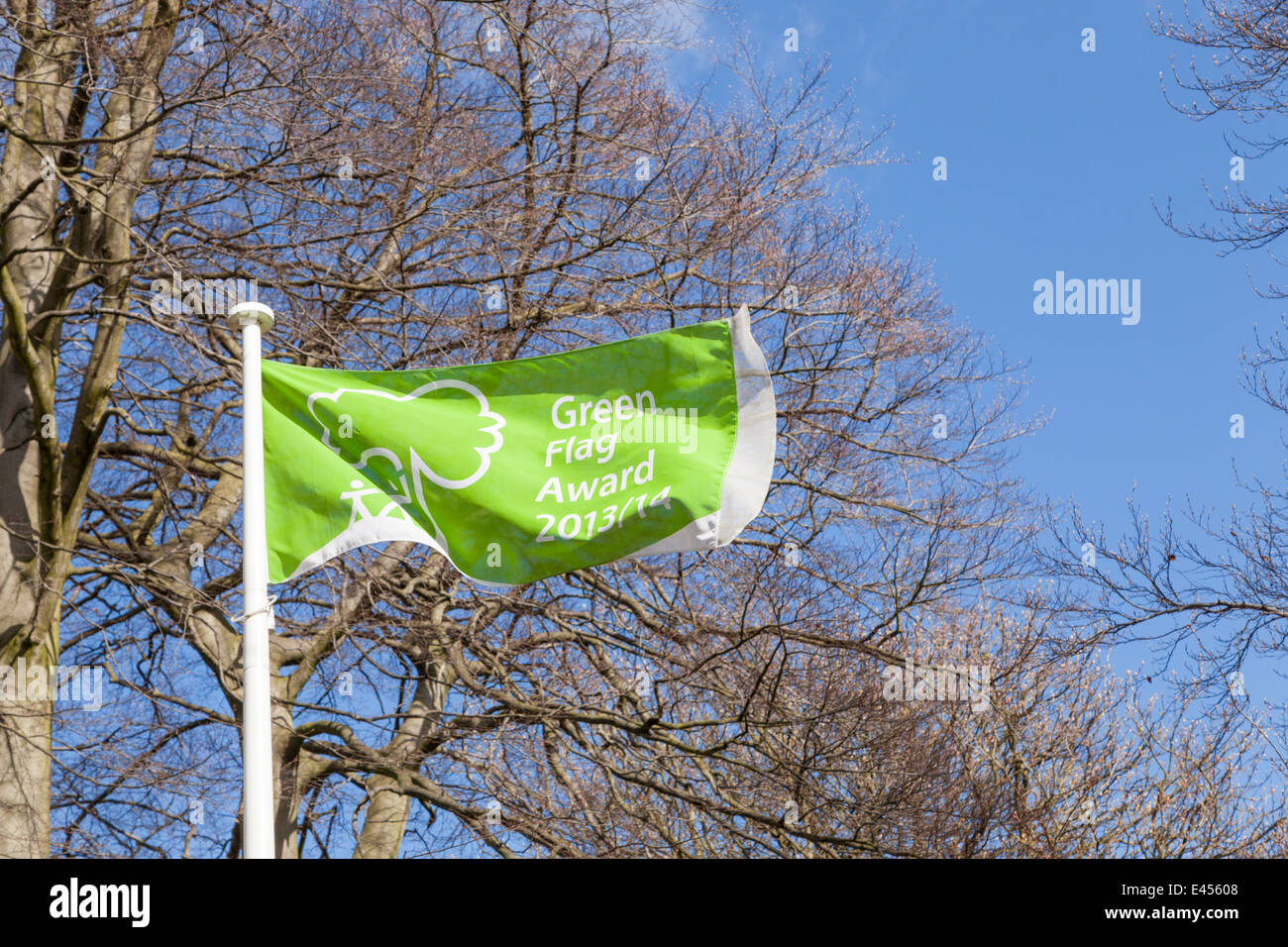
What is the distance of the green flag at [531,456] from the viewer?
18.3ft

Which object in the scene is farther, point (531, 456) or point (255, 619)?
point (531, 456)

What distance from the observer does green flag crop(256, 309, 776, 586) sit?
558 centimetres

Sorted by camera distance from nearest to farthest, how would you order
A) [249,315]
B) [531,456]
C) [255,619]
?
1. [255,619]
2. [249,315]
3. [531,456]

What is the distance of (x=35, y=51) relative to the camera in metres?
7.80

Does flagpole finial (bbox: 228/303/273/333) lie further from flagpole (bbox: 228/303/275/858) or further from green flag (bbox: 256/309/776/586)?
green flag (bbox: 256/309/776/586)

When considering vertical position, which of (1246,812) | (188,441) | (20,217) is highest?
(20,217)

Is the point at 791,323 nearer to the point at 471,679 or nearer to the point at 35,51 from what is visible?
the point at 471,679

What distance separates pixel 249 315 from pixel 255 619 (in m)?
1.20

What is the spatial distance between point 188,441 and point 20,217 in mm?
1965

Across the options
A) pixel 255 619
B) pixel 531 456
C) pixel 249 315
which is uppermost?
pixel 249 315

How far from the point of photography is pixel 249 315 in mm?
5496

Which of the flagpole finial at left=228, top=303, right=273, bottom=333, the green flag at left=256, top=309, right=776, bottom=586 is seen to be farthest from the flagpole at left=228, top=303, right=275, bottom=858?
the green flag at left=256, top=309, right=776, bottom=586
